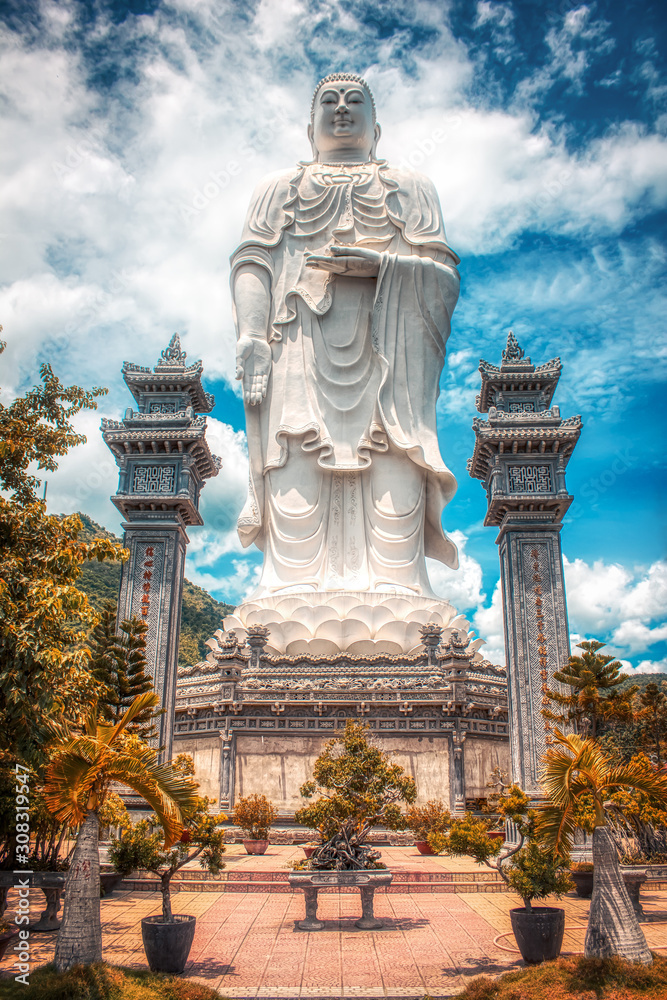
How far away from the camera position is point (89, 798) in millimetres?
5129

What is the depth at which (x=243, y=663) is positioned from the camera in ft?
43.1

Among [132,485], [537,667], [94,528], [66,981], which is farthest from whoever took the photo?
[94,528]

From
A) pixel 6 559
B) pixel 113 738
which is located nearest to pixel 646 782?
pixel 113 738

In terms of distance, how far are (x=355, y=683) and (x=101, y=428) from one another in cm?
544

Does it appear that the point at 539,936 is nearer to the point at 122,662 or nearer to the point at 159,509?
the point at 122,662

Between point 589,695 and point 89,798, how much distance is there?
6.07m

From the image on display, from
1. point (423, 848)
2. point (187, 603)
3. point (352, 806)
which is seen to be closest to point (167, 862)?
point (352, 806)

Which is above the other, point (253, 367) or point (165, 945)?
point (253, 367)

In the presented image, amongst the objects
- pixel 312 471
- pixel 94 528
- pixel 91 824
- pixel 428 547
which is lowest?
pixel 91 824

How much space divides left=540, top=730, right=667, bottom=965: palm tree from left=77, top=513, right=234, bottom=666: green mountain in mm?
22870

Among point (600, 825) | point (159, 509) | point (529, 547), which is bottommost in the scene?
point (600, 825)

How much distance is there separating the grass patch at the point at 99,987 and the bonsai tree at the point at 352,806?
7.73 feet

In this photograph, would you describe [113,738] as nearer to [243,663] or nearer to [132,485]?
[132,485]

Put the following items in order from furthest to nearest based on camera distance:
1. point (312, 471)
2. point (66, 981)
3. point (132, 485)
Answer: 1. point (312, 471)
2. point (132, 485)
3. point (66, 981)
